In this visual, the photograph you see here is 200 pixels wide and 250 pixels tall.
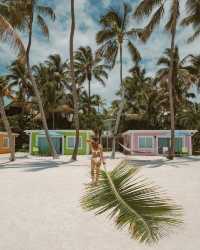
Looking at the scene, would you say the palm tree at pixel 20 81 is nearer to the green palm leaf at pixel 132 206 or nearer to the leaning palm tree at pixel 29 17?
the leaning palm tree at pixel 29 17

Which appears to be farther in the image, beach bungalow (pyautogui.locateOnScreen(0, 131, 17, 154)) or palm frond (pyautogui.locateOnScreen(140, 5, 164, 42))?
beach bungalow (pyautogui.locateOnScreen(0, 131, 17, 154))

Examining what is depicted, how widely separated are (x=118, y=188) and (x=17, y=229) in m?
3.96

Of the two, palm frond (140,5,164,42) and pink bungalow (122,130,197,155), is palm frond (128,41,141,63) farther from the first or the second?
pink bungalow (122,130,197,155)

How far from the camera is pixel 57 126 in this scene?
44250 mm

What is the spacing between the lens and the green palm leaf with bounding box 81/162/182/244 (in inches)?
49.2

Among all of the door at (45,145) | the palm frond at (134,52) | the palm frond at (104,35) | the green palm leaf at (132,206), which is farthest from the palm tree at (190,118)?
the green palm leaf at (132,206)

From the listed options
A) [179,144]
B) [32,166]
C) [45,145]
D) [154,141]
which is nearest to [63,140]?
[45,145]

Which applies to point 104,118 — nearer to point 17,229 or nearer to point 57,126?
point 57,126

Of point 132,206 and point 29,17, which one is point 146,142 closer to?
point 29,17

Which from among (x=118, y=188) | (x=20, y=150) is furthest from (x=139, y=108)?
(x=118, y=188)

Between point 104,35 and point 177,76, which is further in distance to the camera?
point 177,76

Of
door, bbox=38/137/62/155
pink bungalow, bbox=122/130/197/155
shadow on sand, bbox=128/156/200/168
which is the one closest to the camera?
shadow on sand, bbox=128/156/200/168

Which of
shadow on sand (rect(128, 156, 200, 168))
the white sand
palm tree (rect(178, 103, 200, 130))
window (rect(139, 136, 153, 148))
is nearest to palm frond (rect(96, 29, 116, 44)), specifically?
window (rect(139, 136, 153, 148))

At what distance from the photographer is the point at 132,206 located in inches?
53.9
